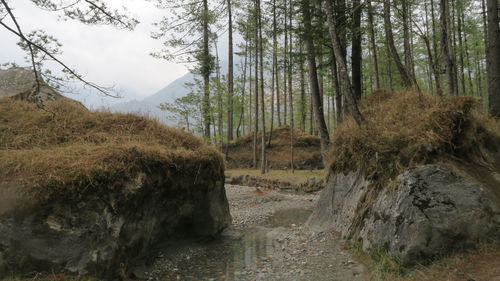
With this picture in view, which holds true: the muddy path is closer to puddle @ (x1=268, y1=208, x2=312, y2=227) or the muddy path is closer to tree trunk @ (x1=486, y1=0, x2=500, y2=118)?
puddle @ (x1=268, y1=208, x2=312, y2=227)

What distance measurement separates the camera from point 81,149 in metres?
4.87

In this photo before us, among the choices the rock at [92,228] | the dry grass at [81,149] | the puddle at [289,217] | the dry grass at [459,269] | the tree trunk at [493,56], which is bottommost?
the puddle at [289,217]

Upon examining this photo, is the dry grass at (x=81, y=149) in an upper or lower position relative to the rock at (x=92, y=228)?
upper

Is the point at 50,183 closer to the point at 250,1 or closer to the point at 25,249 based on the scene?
the point at 25,249

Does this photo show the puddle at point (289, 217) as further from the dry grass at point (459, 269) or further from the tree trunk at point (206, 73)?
the tree trunk at point (206, 73)

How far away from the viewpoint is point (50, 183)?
3799 mm

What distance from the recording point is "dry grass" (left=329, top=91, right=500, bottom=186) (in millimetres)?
4402

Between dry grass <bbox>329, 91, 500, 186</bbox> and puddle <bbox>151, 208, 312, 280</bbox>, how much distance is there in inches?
121

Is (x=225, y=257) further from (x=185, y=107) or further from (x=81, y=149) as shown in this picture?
(x=185, y=107)

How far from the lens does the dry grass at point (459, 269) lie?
3.01 meters

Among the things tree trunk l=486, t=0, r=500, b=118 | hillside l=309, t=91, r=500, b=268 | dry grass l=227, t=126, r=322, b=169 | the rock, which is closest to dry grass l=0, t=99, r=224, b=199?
the rock

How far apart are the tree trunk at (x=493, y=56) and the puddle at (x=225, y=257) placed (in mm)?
7064

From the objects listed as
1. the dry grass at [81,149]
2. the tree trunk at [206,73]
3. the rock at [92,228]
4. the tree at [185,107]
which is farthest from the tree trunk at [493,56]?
the tree at [185,107]

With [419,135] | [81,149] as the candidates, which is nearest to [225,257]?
[81,149]
